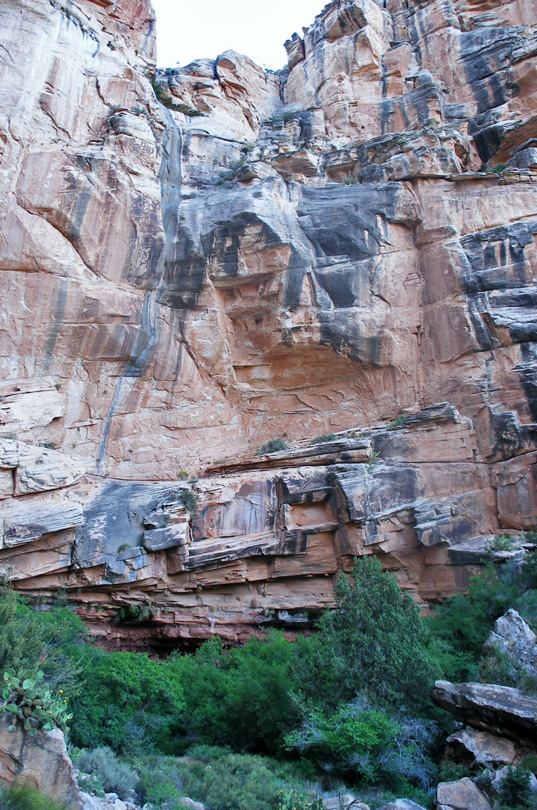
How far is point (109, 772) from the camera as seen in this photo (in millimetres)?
9188

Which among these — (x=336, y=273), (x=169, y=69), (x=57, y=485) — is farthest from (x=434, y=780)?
(x=169, y=69)

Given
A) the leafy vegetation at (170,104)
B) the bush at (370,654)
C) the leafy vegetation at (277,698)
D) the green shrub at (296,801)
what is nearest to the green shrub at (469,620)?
the leafy vegetation at (277,698)

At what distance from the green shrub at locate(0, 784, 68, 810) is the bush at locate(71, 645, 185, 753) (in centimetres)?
450

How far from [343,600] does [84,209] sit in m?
16.2

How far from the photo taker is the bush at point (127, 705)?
11.8m

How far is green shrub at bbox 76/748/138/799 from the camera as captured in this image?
896cm

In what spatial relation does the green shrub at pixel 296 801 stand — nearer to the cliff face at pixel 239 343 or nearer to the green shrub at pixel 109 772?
the green shrub at pixel 109 772

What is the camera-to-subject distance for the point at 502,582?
15.6 m

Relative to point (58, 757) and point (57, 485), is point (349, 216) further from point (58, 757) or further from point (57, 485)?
point (58, 757)

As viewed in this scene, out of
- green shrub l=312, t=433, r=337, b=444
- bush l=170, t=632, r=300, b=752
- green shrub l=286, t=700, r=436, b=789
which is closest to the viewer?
green shrub l=286, t=700, r=436, b=789

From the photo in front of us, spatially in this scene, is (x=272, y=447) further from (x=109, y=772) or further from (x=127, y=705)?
(x=109, y=772)

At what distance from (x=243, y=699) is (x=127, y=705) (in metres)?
2.71

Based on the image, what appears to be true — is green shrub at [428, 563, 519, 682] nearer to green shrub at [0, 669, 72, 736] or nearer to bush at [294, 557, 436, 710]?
bush at [294, 557, 436, 710]

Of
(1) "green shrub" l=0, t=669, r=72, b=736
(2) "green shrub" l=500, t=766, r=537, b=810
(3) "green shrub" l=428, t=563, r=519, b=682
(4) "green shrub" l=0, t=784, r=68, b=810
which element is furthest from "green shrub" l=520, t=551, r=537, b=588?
(4) "green shrub" l=0, t=784, r=68, b=810
